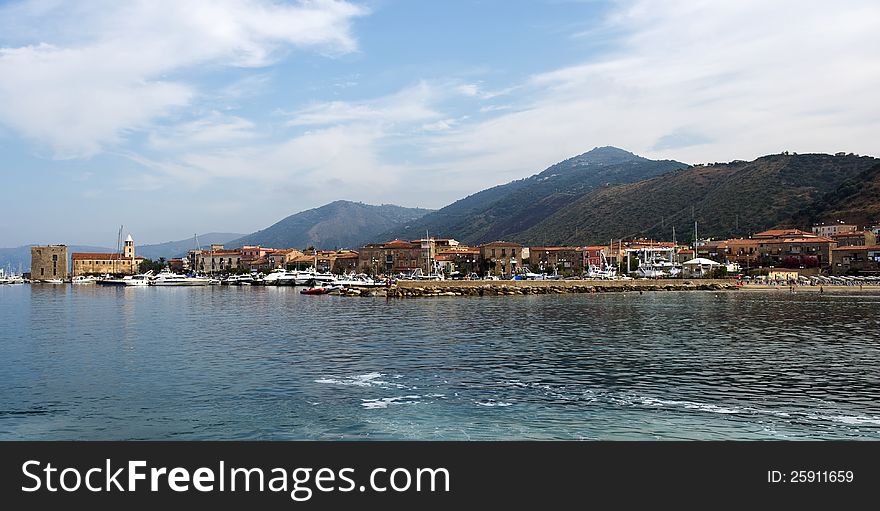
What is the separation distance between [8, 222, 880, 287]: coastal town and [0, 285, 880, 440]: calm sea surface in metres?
58.5

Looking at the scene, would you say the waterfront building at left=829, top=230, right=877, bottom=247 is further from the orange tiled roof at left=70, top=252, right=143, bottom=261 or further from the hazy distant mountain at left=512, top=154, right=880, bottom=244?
the orange tiled roof at left=70, top=252, right=143, bottom=261

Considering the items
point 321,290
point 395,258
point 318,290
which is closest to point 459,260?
point 395,258

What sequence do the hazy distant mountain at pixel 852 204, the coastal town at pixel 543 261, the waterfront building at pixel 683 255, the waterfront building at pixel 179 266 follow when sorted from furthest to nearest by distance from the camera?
the waterfront building at pixel 179 266 < the hazy distant mountain at pixel 852 204 < the waterfront building at pixel 683 255 < the coastal town at pixel 543 261

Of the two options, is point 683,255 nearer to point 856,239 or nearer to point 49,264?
point 856,239

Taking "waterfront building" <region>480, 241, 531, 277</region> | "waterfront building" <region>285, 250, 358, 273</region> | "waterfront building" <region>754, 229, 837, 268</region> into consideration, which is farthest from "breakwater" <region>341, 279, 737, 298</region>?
"waterfront building" <region>285, 250, 358, 273</region>

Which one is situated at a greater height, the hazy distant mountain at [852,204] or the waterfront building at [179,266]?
the hazy distant mountain at [852,204]

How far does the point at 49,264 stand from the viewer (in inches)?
5728

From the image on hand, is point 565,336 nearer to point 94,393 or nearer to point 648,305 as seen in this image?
point 94,393

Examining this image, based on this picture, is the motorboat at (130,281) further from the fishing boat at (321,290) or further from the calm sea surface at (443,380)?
the calm sea surface at (443,380)

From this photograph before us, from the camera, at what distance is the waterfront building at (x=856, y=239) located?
99.0 meters

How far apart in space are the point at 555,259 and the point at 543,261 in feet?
7.17

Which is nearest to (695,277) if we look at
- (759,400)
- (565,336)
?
(565,336)

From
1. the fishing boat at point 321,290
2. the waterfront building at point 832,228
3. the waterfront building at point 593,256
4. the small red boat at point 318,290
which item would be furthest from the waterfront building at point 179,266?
the waterfront building at point 832,228

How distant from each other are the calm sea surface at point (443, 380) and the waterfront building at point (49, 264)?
12131 centimetres
